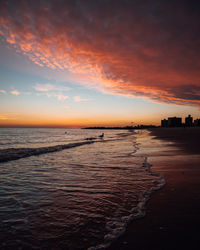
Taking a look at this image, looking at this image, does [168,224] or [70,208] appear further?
[70,208]

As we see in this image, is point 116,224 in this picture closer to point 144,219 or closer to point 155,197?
point 144,219

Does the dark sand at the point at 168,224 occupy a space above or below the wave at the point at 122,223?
above

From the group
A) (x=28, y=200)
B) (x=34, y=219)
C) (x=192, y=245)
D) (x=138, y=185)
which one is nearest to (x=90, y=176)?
(x=138, y=185)

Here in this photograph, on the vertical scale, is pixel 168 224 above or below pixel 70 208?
above

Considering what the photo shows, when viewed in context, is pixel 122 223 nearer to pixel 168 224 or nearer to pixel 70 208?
pixel 168 224

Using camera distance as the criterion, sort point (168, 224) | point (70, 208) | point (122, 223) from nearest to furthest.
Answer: point (168, 224) < point (122, 223) < point (70, 208)

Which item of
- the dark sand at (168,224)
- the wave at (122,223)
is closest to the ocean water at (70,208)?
the wave at (122,223)

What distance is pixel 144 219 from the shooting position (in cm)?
381

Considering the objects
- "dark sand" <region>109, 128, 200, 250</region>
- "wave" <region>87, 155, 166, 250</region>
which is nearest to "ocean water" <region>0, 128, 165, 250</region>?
"wave" <region>87, 155, 166, 250</region>

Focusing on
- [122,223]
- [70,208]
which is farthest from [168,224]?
[70,208]

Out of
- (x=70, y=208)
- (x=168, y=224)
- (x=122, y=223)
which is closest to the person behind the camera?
(x=168, y=224)

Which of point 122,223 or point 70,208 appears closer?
point 122,223

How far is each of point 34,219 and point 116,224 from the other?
6.31 feet

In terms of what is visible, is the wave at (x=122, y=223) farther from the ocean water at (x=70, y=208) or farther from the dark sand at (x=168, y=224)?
the dark sand at (x=168, y=224)
